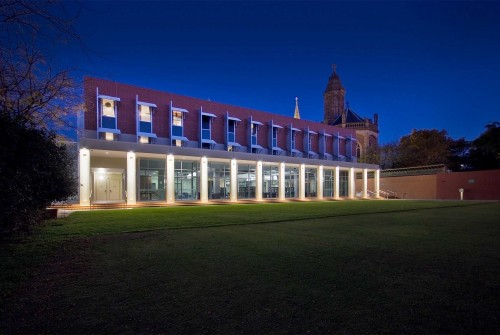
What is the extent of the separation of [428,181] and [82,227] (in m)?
41.4

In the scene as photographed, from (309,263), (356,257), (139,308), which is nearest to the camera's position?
(139,308)

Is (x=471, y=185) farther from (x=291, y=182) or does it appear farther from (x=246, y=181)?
(x=246, y=181)

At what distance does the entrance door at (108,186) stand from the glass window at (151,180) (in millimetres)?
2434

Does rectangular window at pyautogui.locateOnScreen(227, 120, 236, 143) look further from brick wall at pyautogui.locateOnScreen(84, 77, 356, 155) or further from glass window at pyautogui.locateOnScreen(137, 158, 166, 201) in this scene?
glass window at pyautogui.locateOnScreen(137, 158, 166, 201)

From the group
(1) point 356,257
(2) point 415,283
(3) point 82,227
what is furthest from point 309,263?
(3) point 82,227

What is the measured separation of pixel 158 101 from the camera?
30.8m

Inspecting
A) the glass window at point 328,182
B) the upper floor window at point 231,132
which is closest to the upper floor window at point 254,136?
the upper floor window at point 231,132

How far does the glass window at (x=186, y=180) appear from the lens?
2838 centimetres

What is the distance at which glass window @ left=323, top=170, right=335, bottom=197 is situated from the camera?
129ft

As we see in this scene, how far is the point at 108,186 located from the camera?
27.0 m

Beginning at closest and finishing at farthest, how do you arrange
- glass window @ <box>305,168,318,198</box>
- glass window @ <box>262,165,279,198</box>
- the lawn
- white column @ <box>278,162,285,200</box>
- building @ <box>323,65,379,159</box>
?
the lawn → white column @ <box>278,162,285,200</box> → glass window @ <box>262,165,279,198</box> → glass window @ <box>305,168,318,198</box> → building @ <box>323,65,379,159</box>

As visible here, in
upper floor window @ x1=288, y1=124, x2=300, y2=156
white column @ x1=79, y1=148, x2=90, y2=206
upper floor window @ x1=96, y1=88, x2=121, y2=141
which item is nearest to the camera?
white column @ x1=79, y1=148, x2=90, y2=206

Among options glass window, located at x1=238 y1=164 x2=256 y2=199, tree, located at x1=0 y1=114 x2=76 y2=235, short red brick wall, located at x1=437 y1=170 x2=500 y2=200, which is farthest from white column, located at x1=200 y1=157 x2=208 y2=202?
short red brick wall, located at x1=437 y1=170 x2=500 y2=200

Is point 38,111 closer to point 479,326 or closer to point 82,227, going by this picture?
point 82,227
